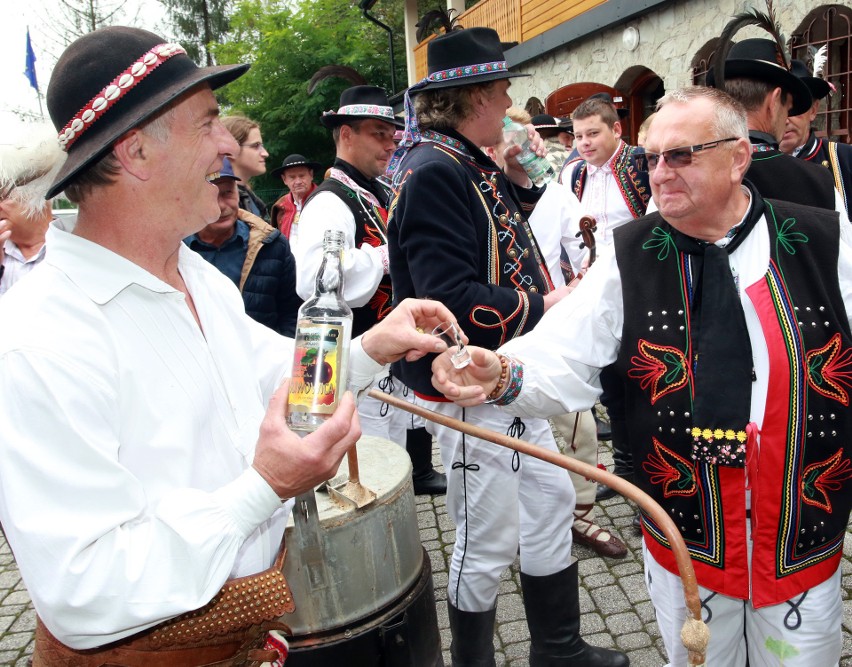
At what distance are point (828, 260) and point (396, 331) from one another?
1.27 m

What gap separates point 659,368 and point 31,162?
1.80 meters

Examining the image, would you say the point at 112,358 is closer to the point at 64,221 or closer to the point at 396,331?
the point at 64,221

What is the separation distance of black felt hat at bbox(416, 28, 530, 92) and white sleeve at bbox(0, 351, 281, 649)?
2.03m

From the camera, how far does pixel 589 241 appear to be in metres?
3.92

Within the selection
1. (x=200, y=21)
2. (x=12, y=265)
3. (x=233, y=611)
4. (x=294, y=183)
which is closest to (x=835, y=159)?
(x=233, y=611)

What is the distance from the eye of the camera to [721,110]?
2182 mm

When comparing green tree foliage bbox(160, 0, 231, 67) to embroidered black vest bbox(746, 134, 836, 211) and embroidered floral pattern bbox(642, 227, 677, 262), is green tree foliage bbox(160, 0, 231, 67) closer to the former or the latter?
embroidered black vest bbox(746, 134, 836, 211)

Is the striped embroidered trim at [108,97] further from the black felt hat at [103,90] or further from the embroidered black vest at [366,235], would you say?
the embroidered black vest at [366,235]

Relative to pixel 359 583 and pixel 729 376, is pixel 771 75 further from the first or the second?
pixel 359 583

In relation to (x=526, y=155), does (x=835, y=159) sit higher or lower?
lower

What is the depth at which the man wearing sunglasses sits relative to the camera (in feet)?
6.54

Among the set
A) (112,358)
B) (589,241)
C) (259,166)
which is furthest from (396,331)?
(259,166)

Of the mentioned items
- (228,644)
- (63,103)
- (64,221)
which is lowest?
(228,644)

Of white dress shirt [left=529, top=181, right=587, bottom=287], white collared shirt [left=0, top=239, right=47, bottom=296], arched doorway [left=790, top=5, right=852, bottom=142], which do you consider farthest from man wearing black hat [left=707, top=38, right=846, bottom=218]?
arched doorway [left=790, top=5, right=852, bottom=142]
